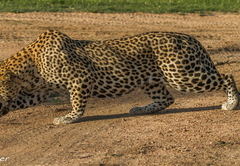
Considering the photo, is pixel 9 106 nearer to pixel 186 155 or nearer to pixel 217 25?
pixel 186 155

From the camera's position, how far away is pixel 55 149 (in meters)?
5.65

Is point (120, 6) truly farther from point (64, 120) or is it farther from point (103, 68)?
point (64, 120)

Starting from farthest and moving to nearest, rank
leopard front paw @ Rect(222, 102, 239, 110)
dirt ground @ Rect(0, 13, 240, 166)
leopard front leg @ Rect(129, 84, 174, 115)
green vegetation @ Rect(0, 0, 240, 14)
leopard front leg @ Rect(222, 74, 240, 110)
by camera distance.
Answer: green vegetation @ Rect(0, 0, 240, 14) → leopard front leg @ Rect(129, 84, 174, 115) → leopard front paw @ Rect(222, 102, 239, 110) → leopard front leg @ Rect(222, 74, 240, 110) → dirt ground @ Rect(0, 13, 240, 166)

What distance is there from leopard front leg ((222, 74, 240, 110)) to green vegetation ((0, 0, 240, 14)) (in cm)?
970

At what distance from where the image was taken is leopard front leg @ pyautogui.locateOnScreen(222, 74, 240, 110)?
6.73 m

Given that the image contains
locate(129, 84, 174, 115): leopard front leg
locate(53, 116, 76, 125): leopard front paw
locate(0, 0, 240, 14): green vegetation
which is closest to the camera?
locate(53, 116, 76, 125): leopard front paw

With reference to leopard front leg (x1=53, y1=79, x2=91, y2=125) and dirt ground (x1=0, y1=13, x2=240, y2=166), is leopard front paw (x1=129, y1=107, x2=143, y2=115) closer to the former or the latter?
dirt ground (x1=0, y1=13, x2=240, y2=166)

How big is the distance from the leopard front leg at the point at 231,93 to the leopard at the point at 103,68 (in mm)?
17

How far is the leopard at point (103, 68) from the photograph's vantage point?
6.41m

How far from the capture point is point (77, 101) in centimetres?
648

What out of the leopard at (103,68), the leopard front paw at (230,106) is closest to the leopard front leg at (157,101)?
the leopard at (103,68)

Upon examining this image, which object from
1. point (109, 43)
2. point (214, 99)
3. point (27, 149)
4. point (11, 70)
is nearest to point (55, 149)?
point (27, 149)

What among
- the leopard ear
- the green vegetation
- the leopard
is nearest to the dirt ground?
the leopard

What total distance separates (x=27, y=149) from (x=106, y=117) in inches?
65.4
